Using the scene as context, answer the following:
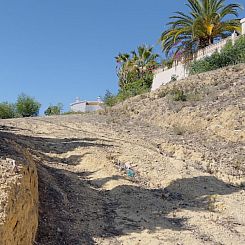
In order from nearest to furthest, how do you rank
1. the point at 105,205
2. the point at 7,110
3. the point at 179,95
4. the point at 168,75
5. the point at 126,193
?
the point at 105,205 → the point at 126,193 → the point at 179,95 → the point at 168,75 → the point at 7,110

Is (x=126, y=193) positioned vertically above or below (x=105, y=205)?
above

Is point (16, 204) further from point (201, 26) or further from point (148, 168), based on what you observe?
point (201, 26)

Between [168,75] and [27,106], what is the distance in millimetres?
11728

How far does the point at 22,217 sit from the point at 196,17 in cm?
1961

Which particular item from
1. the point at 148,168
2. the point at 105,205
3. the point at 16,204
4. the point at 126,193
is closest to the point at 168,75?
the point at 148,168

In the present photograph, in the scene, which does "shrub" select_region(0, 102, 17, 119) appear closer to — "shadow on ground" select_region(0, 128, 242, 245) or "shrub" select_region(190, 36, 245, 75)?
"shrub" select_region(190, 36, 245, 75)

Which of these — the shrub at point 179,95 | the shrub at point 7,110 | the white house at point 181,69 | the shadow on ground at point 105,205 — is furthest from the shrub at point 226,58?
the shrub at point 7,110

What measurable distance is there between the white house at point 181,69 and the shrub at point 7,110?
10339 millimetres

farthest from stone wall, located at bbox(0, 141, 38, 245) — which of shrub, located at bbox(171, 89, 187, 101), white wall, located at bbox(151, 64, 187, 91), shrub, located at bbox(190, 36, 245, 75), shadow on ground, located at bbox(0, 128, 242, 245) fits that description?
white wall, located at bbox(151, 64, 187, 91)

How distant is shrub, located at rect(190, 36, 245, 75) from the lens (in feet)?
60.2

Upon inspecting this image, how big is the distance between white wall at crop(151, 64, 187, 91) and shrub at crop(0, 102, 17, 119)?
1034 cm

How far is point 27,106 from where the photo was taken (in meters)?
30.2

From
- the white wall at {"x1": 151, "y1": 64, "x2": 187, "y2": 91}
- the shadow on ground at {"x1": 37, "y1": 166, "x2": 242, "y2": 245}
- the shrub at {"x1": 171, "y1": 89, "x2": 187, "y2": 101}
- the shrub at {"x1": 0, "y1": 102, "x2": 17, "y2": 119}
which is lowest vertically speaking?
the shadow on ground at {"x1": 37, "y1": 166, "x2": 242, "y2": 245}

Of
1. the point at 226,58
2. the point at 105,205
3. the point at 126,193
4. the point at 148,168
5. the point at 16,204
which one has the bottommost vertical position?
the point at 105,205
